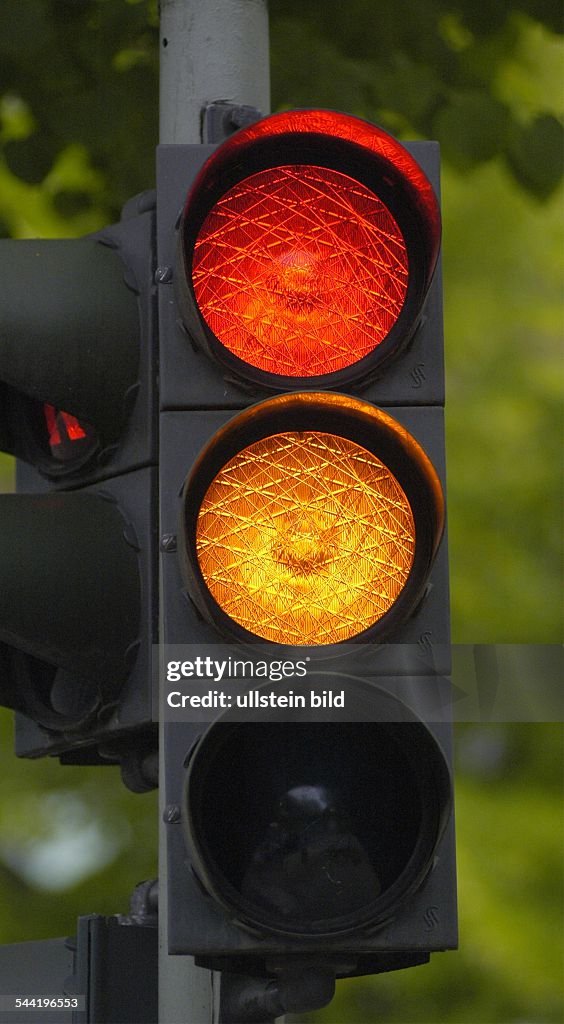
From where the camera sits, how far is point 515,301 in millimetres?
7973

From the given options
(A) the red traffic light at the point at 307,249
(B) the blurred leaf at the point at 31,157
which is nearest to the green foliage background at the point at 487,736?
(B) the blurred leaf at the point at 31,157

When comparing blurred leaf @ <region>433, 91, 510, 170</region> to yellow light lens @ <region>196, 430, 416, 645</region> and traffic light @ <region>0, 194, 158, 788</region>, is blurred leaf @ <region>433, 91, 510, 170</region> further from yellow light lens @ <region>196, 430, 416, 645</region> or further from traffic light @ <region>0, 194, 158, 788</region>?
yellow light lens @ <region>196, 430, 416, 645</region>

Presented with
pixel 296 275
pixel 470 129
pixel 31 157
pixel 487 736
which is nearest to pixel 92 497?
pixel 296 275

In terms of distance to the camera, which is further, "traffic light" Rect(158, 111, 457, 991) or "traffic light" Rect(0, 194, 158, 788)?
"traffic light" Rect(0, 194, 158, 788)

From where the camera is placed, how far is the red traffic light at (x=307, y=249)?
2.61 m

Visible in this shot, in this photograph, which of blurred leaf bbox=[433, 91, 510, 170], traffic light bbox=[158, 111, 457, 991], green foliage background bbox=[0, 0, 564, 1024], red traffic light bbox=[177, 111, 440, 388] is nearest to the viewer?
traffic light bbox=[158, 111, 457, 991]

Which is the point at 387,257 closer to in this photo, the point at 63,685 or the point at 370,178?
the point at 370,178

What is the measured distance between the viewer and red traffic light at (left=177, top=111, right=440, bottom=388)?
2.61 meters

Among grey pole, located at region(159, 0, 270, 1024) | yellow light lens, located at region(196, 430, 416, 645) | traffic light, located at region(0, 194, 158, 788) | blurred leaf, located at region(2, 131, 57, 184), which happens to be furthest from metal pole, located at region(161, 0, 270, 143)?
blurred leaf, located at region(2, 131, 57, 184)

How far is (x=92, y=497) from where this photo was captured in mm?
2973

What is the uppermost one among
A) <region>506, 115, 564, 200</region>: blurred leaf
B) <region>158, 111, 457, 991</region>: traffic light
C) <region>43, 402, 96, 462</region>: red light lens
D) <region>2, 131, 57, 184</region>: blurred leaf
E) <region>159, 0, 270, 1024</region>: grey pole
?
<region>506, 115, 564, 200</region>: blurred leaf

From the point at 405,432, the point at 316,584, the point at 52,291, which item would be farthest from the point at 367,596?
the point at 52,291

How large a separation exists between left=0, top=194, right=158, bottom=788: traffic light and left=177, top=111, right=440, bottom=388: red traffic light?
1.19 ft

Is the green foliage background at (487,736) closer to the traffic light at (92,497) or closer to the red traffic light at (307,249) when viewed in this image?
the traffic light at (92,497)
